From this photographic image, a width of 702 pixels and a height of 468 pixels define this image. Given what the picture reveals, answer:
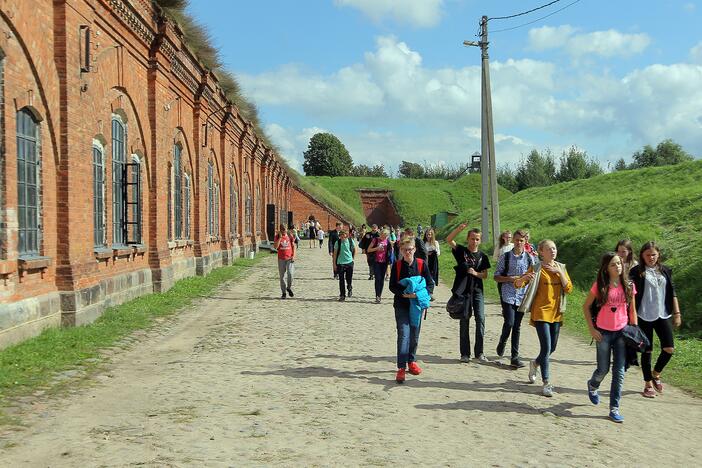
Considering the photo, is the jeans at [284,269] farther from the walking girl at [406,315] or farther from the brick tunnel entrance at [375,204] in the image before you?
the brick tunnel entrance at [375,204]

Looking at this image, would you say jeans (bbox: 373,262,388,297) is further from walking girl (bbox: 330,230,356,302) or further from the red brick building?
the red brick building

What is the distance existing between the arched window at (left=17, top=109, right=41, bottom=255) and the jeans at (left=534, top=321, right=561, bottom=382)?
698 cm

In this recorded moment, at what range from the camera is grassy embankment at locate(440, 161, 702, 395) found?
42.0 feet

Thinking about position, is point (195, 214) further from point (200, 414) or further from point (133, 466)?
point (133, 466)

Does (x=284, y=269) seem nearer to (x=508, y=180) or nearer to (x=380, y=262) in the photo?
(x=380, y=262)

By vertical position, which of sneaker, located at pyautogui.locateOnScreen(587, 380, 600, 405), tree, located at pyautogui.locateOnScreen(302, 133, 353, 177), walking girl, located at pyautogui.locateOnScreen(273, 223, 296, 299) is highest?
tree, located at pyautogui.locateOnScreen(302, 133, 353, 177)

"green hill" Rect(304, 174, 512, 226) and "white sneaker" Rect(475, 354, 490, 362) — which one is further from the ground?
"green hill" Rect(304, 174, 512, 226)

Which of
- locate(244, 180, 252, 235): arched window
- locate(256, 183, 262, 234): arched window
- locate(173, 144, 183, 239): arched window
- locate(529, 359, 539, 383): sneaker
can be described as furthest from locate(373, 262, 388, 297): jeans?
locate(256, 183, 262, 234): arched window

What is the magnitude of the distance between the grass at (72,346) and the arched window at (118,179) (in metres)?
1.45

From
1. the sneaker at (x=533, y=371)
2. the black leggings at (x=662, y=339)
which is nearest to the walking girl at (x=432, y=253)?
the sneaker at (x=533, y=371)

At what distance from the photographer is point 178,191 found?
20.3 meters

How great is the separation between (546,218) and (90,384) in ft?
96.2

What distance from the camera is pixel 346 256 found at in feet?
55.0

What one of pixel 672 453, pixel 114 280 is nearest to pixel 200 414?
pixel 672 453
